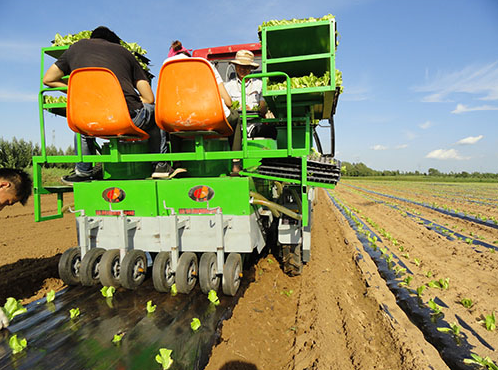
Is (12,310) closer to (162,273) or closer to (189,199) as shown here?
(162,273)

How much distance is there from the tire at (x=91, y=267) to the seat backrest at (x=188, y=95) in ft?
5.73

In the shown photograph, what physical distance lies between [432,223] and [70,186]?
1010cm

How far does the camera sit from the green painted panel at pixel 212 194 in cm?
321

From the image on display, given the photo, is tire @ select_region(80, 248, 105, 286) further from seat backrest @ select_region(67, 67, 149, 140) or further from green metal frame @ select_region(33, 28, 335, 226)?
seat backrest @ select_region(67, 67, 149, 140)

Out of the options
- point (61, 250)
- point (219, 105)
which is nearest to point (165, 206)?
point (219, 105)

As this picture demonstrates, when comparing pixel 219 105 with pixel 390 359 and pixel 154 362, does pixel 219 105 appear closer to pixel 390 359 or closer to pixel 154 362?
pixel 154 362

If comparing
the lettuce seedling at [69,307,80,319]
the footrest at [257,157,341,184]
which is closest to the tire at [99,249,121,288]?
the lettuce seedling at [69,307,80,319]

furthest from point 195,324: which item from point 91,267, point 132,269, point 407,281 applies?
point 407,281

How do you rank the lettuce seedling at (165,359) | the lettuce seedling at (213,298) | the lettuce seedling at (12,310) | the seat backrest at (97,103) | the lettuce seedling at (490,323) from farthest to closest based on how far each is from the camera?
the lettuce seedling at (213,298) → the lettuce seedling at (490,323) → the seat backrest at (97,103) → the lettuce seedling at (12,310) → the lettuce seedling at (165,359)

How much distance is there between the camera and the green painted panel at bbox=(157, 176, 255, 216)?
321 cm

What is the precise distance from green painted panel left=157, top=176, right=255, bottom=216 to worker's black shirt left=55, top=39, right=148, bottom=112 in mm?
986

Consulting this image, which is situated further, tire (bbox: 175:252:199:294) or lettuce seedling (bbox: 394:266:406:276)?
lettuce seedling (bbox: 394:266:406:276)

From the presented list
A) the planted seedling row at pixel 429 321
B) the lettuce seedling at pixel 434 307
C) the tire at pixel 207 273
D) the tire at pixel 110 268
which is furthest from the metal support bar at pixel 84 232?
the lettuce seedling at pixel 434 307

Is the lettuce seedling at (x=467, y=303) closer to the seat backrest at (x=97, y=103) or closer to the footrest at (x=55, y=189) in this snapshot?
the seat backrest at (x=97, y=103)
